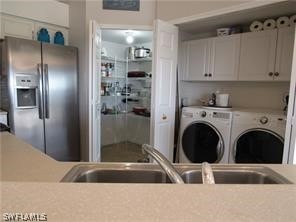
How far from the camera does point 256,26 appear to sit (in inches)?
105

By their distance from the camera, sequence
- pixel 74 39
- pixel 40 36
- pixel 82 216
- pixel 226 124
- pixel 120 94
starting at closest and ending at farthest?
pixel 82 216 → pixel 226 124 → pixel 40 36 → pixel 74 39 → pixel 120 94

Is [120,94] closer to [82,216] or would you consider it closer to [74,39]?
[74,39]

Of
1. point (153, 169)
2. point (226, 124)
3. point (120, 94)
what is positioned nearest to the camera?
point (153, 169)

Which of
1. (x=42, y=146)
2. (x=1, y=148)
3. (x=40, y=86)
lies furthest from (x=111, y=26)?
(x=1, y=148)

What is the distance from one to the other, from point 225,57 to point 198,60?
40 centimetres

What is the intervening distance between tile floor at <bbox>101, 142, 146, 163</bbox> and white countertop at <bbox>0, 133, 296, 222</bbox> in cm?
309

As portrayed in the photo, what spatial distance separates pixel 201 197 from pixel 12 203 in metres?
0.46

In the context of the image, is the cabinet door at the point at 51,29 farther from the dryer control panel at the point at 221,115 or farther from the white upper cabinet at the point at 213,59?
the dryer control panel at the point at 221,115

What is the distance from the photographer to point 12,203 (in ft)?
1.69

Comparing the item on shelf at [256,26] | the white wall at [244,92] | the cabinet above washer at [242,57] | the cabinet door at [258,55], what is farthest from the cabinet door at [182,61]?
the item on shelf at [256,26]

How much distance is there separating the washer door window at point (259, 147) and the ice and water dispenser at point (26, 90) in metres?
2.56

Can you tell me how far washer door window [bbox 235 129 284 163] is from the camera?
2.25m

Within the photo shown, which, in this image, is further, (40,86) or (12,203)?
(40,86)

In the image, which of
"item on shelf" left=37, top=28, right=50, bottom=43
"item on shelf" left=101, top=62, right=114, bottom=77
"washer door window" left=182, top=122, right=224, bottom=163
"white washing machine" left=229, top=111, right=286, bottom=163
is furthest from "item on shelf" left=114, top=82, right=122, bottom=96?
"white washing machine" left=229, top=111, right=286, bottom=163
